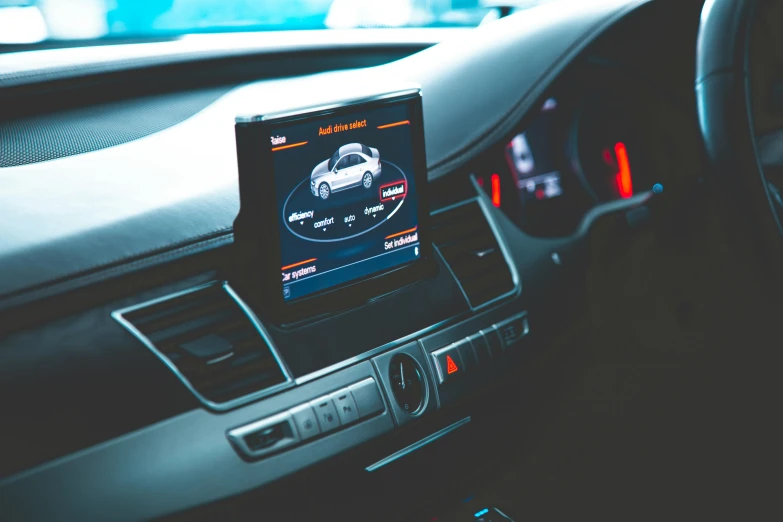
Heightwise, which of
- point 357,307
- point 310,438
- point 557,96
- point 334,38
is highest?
point 334,38

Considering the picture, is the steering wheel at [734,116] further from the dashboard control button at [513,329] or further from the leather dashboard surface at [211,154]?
the dashboard control button at [513,329]

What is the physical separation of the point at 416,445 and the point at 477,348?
0.21m

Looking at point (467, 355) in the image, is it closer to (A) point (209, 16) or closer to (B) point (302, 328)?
(B) point (302, 328)

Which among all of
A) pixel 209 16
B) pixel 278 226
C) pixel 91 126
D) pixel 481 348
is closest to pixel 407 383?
pixel 481 348

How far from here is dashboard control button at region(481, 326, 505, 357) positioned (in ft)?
5.36

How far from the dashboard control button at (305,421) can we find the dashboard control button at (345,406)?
0.15 feet

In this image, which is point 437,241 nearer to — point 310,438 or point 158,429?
point 310,438

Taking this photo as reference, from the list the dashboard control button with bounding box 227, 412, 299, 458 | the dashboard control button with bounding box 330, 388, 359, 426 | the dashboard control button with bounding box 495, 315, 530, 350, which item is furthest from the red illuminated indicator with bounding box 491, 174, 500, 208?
the dashboard control button with bounding box 227, 412, 299, 458

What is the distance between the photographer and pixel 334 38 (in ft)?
7.68

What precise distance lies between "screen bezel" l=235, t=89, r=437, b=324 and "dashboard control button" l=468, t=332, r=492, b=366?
168 millimetres

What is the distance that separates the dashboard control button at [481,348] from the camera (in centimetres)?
161

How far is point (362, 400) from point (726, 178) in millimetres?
906

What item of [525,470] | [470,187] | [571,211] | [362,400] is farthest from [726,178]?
[362,400]

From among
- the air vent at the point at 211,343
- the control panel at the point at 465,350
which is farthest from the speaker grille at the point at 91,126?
the control panel at the point at 465,350
